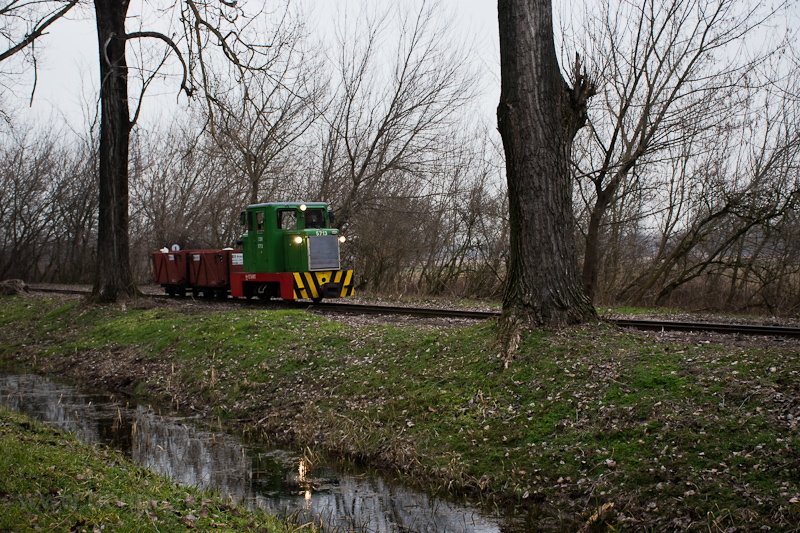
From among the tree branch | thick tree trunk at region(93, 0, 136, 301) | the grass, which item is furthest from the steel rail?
thick tree trunk at region(93, 0, 136, 301)

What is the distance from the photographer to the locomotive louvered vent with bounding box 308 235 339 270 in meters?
16.9

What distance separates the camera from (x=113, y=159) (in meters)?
16.8

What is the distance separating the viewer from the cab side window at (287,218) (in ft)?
57.1

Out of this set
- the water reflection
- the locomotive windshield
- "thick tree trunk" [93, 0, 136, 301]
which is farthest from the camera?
the locomotive windshield

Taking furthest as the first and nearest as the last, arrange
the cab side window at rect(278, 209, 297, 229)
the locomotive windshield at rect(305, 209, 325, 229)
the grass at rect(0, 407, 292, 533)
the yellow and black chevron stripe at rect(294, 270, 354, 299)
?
the locomotive windshield at rect(305, 209, 325, 229) < the cab side window at rect(278, 209, 297, 229) < the yellow and black chevron stripe at rect(294, 270, 354, 299) < the grass at rect(0, 407, 292, 533)

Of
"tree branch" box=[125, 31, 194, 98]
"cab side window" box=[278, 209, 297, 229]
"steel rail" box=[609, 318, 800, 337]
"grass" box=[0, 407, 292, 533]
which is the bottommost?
"grass" box=[0, 407, 292, 533]

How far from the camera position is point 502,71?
894 centimetres

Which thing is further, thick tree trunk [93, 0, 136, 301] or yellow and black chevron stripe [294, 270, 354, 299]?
yellow and black chevron stripe [294, 270, 354, 299]

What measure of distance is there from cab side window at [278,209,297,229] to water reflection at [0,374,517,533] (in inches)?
311

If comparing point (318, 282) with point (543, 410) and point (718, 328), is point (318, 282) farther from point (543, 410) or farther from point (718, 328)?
point (543, 410)

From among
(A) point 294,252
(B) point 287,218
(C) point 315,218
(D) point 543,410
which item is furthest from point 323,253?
(D) point 543,410

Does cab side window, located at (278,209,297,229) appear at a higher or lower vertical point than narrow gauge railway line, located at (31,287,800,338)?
higher

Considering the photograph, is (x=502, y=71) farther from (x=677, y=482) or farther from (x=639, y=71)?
(x=639, y=71)

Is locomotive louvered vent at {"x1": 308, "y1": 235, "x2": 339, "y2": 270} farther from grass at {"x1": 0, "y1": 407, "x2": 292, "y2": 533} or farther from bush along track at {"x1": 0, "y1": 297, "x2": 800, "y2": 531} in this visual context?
grass at {"x1": 0, "y1": 407, "x2": 292, "y2": 533}
